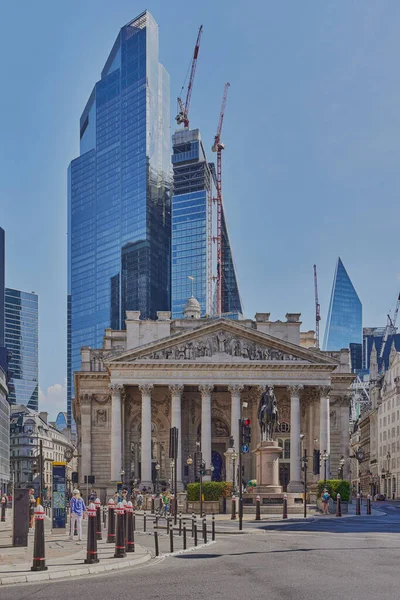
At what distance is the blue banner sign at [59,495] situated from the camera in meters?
43.5

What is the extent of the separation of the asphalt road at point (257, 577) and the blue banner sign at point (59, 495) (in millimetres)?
11374

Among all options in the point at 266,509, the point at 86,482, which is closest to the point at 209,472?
the point at 86,482

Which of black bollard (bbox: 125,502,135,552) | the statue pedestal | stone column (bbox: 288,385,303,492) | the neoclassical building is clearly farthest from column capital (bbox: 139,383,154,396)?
black bollard (bbox: 125,502,135,552)

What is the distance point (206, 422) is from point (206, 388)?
340 cm

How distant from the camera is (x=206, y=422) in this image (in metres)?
100

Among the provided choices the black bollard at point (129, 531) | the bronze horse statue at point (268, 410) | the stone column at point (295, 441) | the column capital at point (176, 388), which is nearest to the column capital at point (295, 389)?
the stone column at point (295, 441)

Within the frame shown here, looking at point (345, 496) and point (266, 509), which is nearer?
point (266, 509)

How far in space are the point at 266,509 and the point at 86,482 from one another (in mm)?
35362

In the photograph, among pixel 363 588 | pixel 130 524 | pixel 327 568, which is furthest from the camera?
pixel 130 524

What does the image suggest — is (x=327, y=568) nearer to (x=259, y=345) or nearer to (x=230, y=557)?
(x=230, y=557)

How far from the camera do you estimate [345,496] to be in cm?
8788

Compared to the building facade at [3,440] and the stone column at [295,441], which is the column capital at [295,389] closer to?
the stone column at [295,441]

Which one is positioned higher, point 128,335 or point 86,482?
point 128,335

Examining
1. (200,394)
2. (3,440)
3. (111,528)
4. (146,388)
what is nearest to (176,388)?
(146,388)
